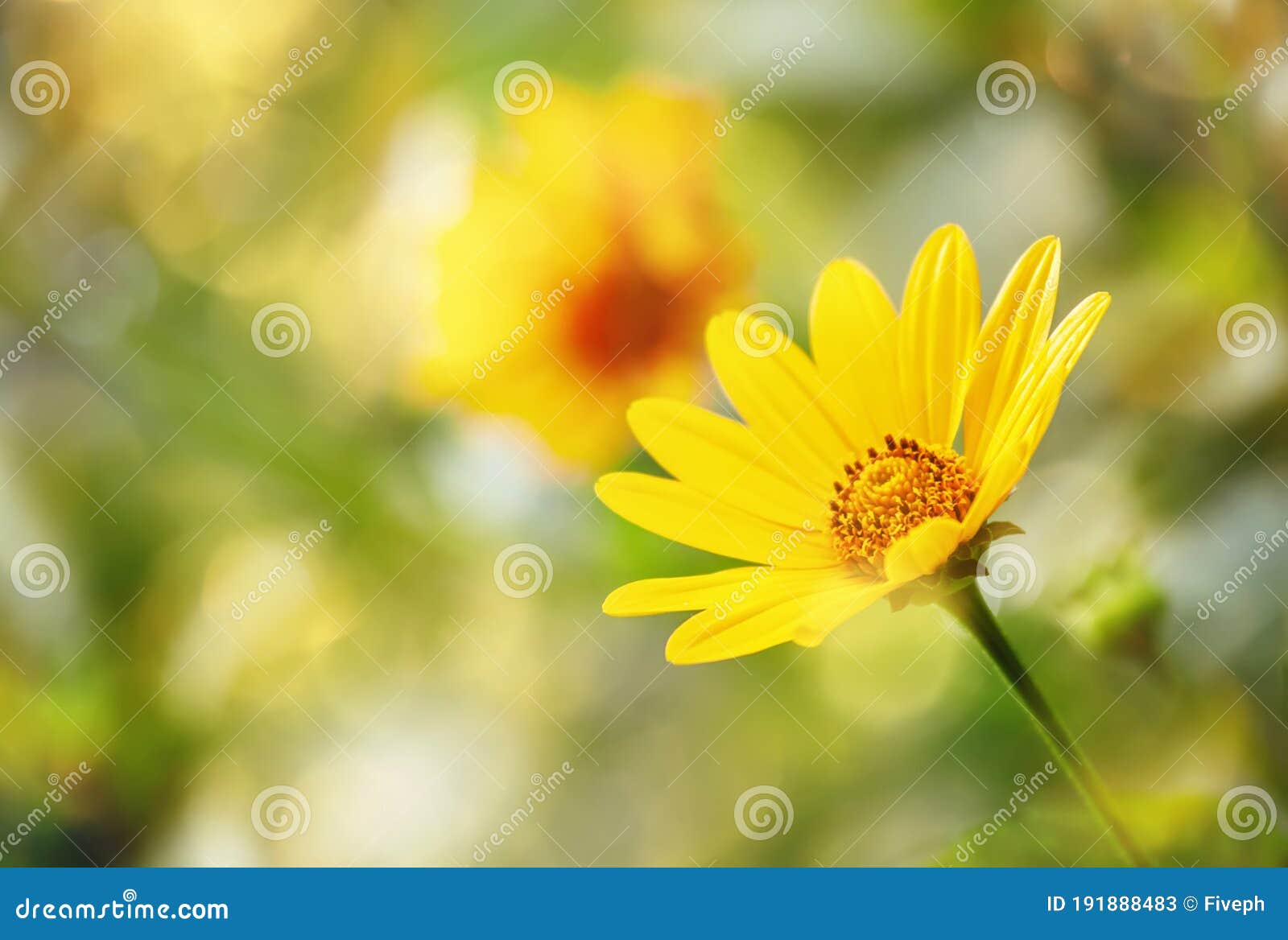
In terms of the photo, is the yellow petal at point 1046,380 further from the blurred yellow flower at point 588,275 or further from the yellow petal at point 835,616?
the blurred yellow flower at point 588,275

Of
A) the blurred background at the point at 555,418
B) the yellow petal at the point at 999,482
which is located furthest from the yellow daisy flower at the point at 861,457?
the blurred background at the point at 555,418

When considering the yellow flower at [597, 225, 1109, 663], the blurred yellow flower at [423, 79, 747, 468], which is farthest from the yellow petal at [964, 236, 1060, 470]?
the blurred yellow flower at [423, 79, 747, 468]

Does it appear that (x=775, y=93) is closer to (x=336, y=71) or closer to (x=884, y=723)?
(x=336, y=71)

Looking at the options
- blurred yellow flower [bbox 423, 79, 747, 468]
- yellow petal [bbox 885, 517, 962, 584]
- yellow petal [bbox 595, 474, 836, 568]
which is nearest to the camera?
yellow petal [bbox 885, 517, 962, 584]

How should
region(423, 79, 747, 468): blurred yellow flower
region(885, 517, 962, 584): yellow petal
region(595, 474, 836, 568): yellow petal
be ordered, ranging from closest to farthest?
1. region(885, 517, 962, 584): yellow petal
2. region(595, 474, 836, 568): yellow petal
3. region(423, 79, 747, 468): blurred yellow flower

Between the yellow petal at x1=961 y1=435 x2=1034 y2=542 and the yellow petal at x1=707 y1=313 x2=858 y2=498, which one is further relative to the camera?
the yellow petal at x1=707 y1=313 x2=858 y2=498

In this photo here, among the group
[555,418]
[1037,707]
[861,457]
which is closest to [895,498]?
[861,457]

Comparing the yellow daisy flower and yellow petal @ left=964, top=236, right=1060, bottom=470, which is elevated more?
yellow petal @ left=964, top=236, right=1060, bottom=470

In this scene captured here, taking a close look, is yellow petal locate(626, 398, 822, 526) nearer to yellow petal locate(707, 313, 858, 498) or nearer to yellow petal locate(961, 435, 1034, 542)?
yellow petal locate(707, 313, 858, 498)
